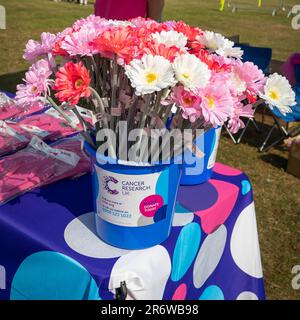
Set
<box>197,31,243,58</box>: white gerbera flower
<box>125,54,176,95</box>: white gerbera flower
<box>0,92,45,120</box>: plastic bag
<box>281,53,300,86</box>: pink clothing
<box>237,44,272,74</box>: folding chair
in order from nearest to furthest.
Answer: <box>125,54,176,95</box>: white gerbera flower → <box>197,31,243,58</box>: white gerbera flower → <box>0,92,45,120</box>: plastic bag → <box>281,53,300,86</box>: pink clothing → <box>237,44,272,74</box>: folding chair

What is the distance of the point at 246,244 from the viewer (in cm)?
120

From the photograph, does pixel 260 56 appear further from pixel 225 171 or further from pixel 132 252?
pixel 132 252

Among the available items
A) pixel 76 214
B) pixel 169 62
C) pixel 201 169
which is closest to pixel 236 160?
pixel 201 169

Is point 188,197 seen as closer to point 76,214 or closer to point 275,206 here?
point 76,214

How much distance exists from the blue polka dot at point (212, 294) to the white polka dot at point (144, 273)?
24 cm

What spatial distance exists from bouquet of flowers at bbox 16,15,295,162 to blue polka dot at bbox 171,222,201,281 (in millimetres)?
271

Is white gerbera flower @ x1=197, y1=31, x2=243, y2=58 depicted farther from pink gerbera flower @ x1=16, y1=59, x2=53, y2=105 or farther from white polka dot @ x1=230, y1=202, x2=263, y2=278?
white polka dot @ x1=230, y1=202, x2=263, y2=278

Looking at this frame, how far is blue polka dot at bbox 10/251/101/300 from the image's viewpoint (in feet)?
2.68

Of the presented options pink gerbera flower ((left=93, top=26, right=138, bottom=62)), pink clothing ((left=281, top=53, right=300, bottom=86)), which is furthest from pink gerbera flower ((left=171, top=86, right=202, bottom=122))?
pink clothing ((left=281, top=53, right=300, bottom=86))

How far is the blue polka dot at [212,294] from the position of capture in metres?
1.10

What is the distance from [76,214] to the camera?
97cm

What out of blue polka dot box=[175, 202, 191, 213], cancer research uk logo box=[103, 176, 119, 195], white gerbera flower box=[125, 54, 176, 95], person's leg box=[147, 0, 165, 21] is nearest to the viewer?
white gerbera flower box=[125, 54, 176, 95]

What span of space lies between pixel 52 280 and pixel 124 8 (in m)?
1.67

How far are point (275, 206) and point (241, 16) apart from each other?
11.0m
